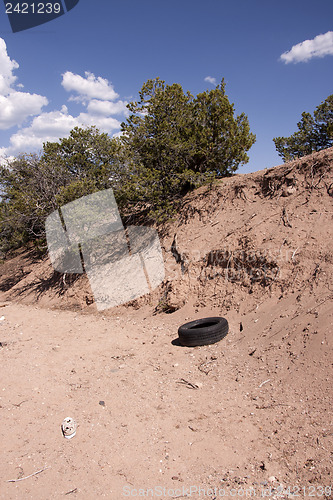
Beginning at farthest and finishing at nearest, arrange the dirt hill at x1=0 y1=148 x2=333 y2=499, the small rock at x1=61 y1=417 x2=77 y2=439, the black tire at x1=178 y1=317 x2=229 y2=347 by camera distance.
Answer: the black tire at x1=178 y1=317 x2=229 y2=347 < the small rock at x1=61 y1=417 x2=77 y2=439 < the dirt hill at x1=0 y1=148 x2=333 y2=499

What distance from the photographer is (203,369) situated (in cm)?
568

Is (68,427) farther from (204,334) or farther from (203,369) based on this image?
(204,334)

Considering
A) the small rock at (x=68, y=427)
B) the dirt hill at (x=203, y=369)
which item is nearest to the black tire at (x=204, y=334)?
the dirt hill at (x=203, y=369)

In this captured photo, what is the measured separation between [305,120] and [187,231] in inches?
557

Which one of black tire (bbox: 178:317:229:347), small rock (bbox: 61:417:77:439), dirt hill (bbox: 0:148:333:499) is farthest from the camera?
black tire (bbox: 178:317:229:347)

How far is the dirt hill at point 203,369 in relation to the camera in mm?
3340

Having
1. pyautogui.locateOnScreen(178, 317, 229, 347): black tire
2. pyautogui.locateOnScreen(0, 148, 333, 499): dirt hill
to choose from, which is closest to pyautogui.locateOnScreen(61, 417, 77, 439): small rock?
pyautogui.locateOnScreen(0, 148, 333, 499): dirt hill

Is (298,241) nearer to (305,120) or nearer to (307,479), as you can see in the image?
(307,479)

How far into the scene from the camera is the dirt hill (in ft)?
11.0

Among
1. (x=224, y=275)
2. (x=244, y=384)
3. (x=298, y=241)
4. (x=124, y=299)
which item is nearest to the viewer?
(x=244, y=384)

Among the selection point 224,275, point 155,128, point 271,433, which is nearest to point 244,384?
point 271,433

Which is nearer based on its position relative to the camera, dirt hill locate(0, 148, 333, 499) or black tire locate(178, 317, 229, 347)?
dirt hill locate(0, 148, 333, 499)

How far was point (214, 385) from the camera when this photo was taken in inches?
200

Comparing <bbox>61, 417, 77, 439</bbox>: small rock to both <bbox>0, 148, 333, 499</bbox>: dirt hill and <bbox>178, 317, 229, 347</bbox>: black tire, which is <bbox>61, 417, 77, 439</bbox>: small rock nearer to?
<bbox>0, 148, 333, 499</bbox>: dirt hill
